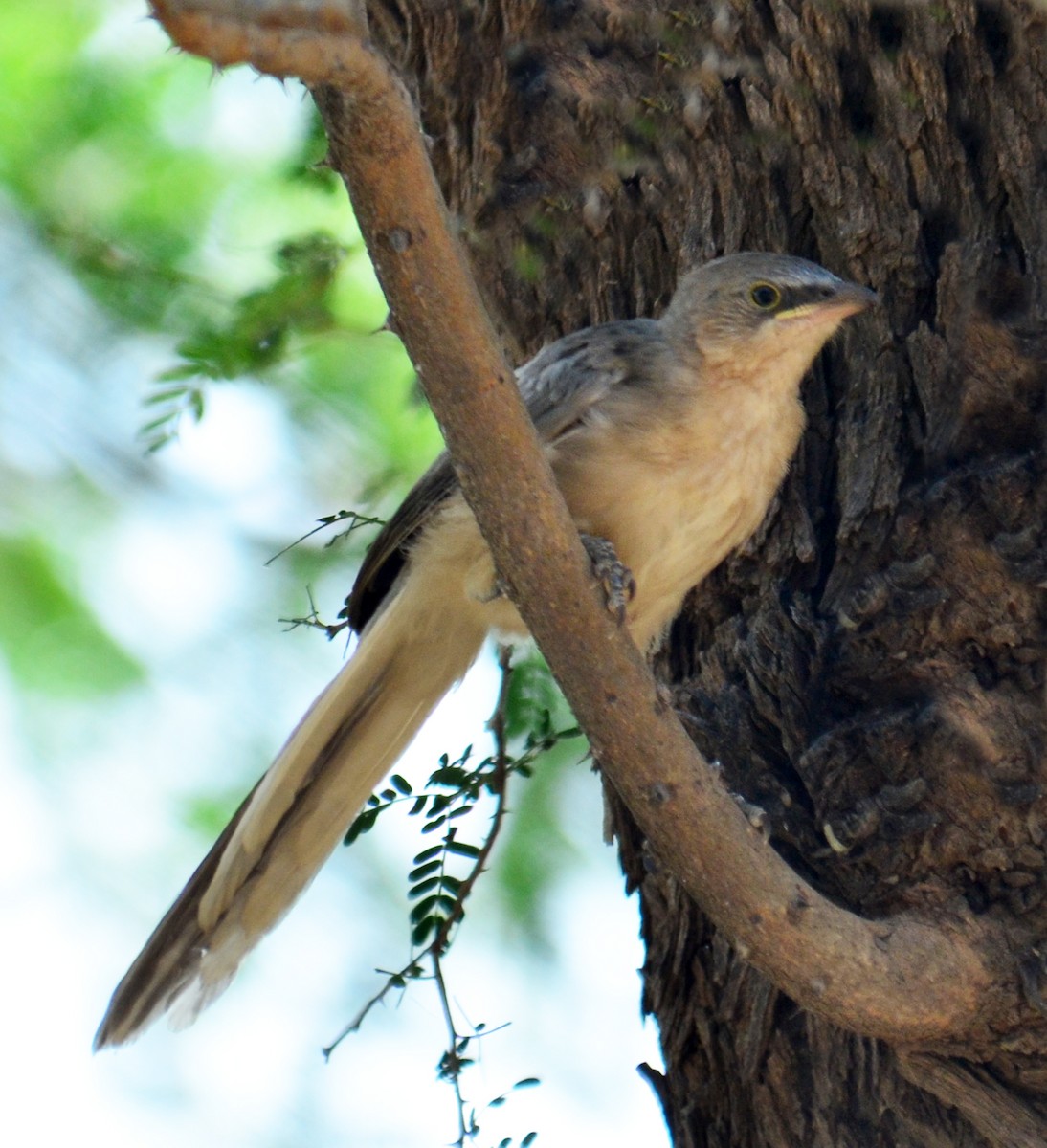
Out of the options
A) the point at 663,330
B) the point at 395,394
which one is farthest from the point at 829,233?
the point at 395,394

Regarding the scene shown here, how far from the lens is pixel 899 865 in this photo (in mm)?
3396

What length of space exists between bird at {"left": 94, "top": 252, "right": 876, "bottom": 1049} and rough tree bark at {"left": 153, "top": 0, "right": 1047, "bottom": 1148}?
17cm

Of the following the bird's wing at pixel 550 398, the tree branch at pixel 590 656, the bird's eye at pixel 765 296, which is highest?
the bird's eye at pixel 765 296

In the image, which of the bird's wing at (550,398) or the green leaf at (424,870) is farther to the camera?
the green leaf at (424,870)

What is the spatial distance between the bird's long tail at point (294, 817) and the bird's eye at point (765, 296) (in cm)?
116

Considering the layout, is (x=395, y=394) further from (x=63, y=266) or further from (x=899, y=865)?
(x=899, y=865)

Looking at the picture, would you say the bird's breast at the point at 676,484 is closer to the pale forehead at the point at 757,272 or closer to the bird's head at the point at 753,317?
the bird's head at the point at 753,317

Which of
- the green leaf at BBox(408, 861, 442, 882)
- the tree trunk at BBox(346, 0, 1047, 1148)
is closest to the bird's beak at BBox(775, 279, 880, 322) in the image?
the tree trunk at BBox(346, 0, 1047, 1148)

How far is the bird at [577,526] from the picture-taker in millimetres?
3777

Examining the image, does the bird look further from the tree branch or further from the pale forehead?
the tree branch

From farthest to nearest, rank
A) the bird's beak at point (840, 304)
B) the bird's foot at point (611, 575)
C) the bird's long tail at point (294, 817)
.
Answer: the bird's beak at point (840, 304), the bird's long tail at point (294, 817), the bird's foot at point (611, 575)

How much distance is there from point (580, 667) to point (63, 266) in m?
3.03

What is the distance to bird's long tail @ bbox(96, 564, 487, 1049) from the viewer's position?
146 inches

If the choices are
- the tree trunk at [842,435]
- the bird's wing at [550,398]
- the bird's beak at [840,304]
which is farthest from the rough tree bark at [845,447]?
the bird's wing at [550,398]
